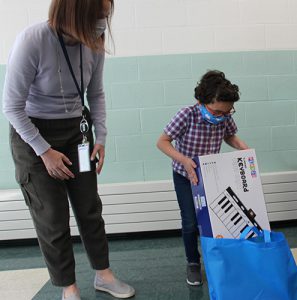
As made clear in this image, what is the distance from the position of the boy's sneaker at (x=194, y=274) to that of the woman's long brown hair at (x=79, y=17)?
1077 mm

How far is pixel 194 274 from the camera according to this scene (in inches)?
63.1

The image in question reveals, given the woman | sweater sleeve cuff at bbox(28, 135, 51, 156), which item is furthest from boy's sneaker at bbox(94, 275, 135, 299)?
sweater sleeve cuff at bbox(28, 135, 51, 156)

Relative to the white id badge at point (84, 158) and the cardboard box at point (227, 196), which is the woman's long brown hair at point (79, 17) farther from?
the cardboard box at point (227, 196)

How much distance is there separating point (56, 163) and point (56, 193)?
0.44 ft

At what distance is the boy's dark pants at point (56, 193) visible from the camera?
1.29 metres

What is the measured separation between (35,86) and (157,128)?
121 cm

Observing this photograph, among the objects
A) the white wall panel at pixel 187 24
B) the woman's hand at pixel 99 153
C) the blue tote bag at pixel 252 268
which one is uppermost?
the white wall panel at pixel 187 24

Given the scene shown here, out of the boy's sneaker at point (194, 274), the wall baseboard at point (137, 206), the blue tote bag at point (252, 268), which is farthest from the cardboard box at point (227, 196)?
the wall baseboard at point (137, 206)

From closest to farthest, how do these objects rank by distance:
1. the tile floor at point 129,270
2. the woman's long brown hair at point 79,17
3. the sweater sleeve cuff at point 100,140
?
the woman's long brown hair at point 79,17 < the sweater sleeve cuff at point 100,140 < the tile floor at point 129,270

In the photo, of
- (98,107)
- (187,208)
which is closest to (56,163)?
(98,107)

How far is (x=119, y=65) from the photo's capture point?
7.64ft

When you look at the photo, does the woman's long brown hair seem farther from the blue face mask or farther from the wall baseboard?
the wall baseboard

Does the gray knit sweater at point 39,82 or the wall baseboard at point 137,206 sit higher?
the gray knit sweater at point 39,82

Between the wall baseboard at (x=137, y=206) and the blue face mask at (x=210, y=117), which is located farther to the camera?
the wall baseboard at (x=137, y=206)
